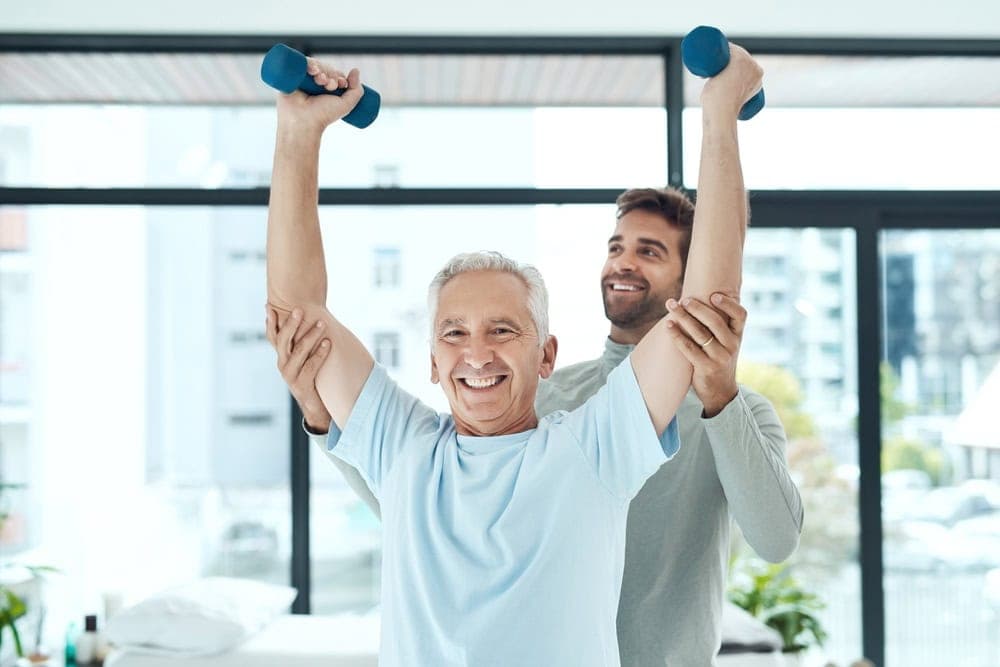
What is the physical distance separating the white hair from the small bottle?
2.43 m

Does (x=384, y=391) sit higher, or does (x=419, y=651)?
(x=384, y=391)

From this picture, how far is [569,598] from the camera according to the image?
115 cm

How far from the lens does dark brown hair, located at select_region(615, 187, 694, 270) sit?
1642mm

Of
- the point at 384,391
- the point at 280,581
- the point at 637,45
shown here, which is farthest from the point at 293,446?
the point at 384,391

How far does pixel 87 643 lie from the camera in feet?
10.6

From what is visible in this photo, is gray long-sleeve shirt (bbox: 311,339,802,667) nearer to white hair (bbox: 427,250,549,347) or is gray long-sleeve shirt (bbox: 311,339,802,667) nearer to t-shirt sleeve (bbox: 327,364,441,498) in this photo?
t-shirt sleeve (bbox: 327,364,441,498)

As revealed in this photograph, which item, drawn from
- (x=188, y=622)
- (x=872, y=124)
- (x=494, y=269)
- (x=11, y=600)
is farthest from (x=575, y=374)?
(x=11, y=600)

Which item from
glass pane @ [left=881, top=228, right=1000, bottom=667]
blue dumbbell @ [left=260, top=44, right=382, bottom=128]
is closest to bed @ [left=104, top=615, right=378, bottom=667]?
blue dumbbell @ [left=260, top=44, right=382, bottom=128]

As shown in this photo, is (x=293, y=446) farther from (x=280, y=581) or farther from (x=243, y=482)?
(x=280, y=581)

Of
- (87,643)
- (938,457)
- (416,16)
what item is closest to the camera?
(87,643)

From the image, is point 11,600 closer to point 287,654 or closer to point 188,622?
point 188,622

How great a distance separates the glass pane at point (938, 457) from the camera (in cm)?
366

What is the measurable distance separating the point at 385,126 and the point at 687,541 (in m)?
2.42

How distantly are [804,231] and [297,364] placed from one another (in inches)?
107
